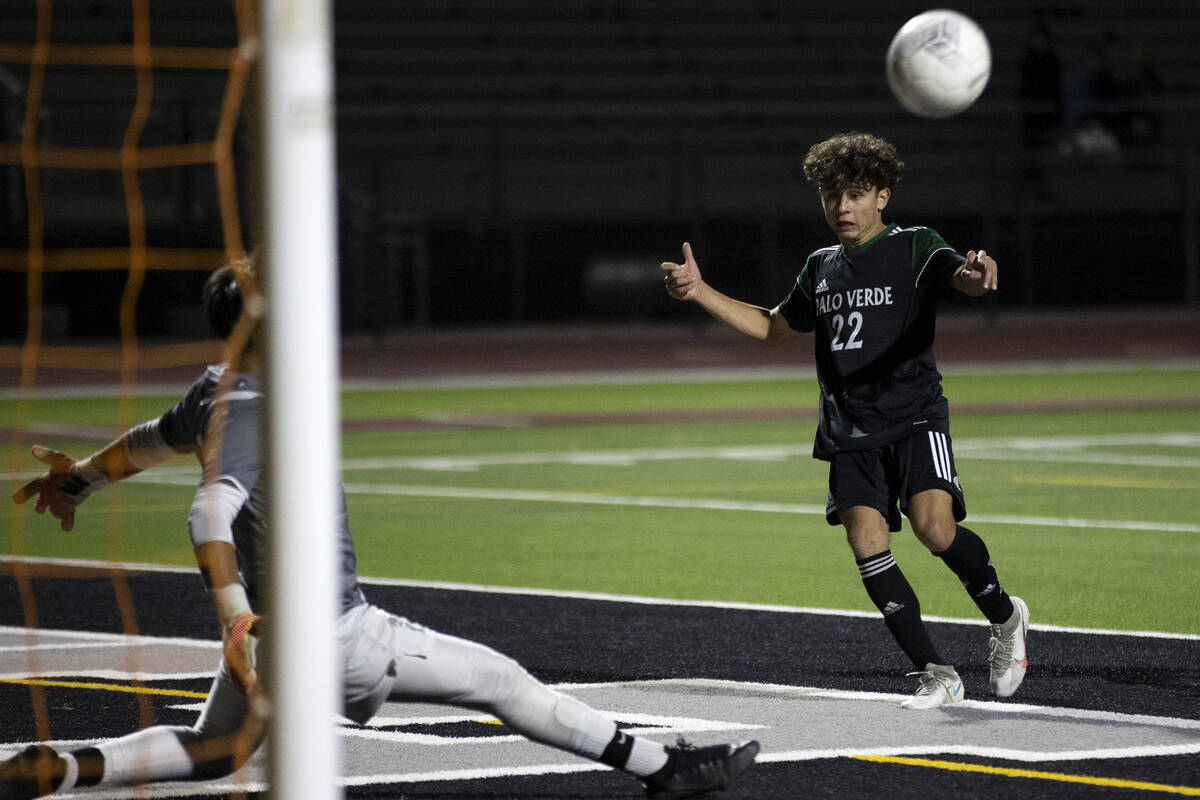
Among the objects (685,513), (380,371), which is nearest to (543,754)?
(685,513)

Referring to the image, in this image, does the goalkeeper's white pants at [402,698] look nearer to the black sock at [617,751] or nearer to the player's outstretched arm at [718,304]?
the black sock at [617,751]

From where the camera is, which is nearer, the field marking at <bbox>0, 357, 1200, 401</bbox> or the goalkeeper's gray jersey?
the goalkeeper's gray jersey

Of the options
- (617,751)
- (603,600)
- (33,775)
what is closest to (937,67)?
(603,600)

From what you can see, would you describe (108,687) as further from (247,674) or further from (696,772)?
(696,772)

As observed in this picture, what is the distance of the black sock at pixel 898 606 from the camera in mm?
7277

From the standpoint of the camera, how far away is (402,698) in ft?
17.8

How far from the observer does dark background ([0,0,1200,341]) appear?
27.9m

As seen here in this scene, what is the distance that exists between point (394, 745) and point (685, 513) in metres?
6.82

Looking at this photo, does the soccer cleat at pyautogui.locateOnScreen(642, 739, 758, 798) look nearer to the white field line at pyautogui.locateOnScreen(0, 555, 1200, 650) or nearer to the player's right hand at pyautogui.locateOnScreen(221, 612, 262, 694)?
the player's right hand at pyautogui.locateOnScreen(221, 612, 262, 694)

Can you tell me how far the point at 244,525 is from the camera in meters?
5.46

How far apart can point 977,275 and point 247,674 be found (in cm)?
301

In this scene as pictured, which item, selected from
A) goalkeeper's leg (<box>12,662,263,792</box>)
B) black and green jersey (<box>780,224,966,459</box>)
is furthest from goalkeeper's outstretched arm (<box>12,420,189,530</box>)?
black and green jersey (<box>780,224,966,459</box>)

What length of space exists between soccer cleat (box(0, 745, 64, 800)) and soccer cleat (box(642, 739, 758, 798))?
1.58 meters

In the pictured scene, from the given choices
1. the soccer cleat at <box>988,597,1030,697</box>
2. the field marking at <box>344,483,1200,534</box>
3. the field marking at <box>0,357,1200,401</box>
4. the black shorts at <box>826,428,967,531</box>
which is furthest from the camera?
the field marking at <box>0,357,1200,401</box>
